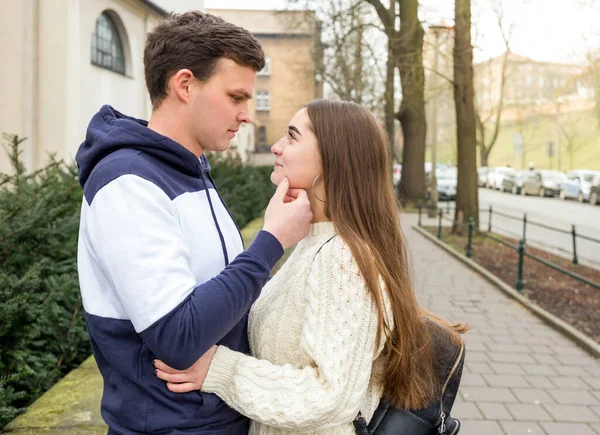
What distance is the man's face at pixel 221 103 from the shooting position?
1.81 metres

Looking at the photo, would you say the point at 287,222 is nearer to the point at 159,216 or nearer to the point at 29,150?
the point at 159,216

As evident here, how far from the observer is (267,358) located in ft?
6.08

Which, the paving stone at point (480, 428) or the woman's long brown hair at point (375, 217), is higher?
the woman's long brown hair at point (375, 217)

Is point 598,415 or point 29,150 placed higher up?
point 29,150

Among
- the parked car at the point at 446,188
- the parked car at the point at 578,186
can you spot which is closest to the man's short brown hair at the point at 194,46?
the parked car at the point at 446,188

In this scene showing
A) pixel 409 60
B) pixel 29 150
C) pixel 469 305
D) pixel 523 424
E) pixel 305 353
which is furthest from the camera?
pixel 409 60

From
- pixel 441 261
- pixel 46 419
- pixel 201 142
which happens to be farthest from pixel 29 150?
pixel 201 142

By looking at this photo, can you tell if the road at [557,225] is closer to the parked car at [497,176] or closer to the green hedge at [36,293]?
the green hedge at [36,293]

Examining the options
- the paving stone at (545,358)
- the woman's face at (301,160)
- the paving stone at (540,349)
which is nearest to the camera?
the woman's face at (301,160)

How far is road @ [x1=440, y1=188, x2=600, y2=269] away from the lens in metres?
14.8

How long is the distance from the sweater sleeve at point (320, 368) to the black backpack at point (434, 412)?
15cm

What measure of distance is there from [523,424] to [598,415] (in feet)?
2.17

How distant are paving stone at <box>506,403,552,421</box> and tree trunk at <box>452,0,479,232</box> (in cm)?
1157

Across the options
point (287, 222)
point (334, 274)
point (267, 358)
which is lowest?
point (267, 358)
